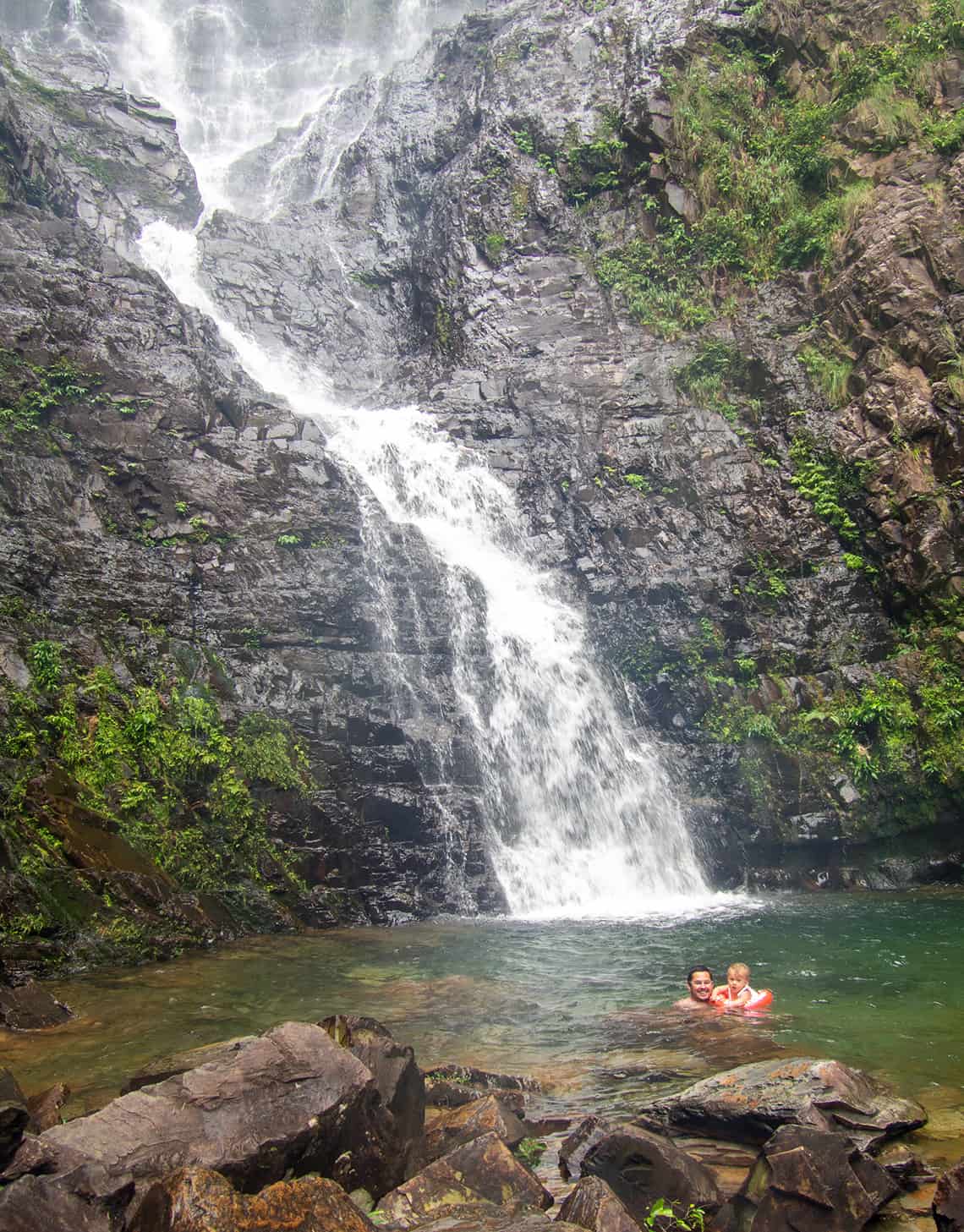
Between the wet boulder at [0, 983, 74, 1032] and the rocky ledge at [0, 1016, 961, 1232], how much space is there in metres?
2.84

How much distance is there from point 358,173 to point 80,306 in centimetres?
1684

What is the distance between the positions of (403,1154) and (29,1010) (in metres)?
4.64

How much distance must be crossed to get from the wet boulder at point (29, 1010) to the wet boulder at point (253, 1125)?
12.6ft

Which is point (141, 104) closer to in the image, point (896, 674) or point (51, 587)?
point (51, 587)

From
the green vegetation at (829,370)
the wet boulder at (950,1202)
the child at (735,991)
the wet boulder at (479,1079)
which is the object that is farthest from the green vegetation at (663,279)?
the wet boulder at (950,1202)

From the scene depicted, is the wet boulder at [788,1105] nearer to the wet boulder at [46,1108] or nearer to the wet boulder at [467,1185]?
the wet boulder at [467,1185]

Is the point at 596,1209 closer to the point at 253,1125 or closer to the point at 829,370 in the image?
the point at 253,1125

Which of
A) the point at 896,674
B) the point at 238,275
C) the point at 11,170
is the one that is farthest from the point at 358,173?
the point at 896,674

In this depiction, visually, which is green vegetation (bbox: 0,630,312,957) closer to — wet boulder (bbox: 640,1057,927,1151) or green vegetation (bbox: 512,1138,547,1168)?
green vegetation (bbox: 512,1138,547,1168)

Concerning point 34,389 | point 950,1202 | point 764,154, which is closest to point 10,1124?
point 950,1202

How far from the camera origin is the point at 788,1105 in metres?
4.52

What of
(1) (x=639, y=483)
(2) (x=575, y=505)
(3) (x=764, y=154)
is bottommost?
(2) (x=575, y=505)

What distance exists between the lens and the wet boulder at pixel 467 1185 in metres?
3.96

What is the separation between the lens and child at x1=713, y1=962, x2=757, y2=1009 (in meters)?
7.59
